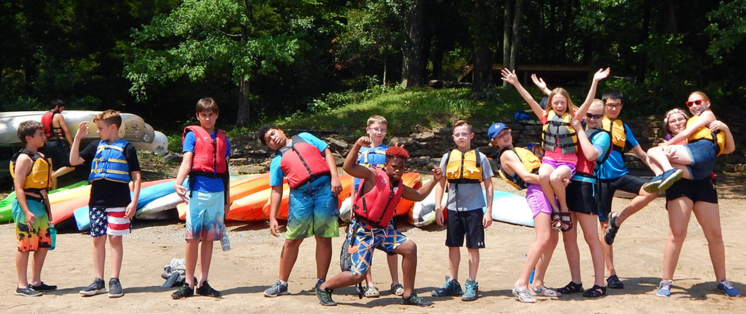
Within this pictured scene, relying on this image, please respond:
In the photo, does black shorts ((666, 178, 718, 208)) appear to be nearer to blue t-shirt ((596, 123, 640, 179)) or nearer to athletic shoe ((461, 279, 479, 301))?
blue t-shirt ((596, 123, 640, 179))

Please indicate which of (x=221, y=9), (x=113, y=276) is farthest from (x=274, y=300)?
(x=221, y=9)

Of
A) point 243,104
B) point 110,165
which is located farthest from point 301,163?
point 243,104

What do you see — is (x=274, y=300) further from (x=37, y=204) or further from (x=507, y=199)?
(x=507, y=199)

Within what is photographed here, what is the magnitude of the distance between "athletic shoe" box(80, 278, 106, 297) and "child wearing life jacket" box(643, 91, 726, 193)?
4855mm

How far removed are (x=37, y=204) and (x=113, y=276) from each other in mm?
984

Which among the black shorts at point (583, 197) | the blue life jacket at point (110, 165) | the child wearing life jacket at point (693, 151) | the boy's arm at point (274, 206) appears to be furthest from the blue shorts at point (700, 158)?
the blue life jacket at point (110, 165)

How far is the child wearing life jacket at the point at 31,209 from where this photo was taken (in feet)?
19.7

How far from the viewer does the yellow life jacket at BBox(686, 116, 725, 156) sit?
599cm

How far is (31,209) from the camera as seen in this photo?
19.9 feet

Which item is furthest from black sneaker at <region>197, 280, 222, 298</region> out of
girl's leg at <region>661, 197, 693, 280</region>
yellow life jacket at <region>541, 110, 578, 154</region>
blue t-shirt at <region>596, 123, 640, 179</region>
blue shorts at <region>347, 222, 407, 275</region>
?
girl's leg at <region>661, 197, 693, 280</region>

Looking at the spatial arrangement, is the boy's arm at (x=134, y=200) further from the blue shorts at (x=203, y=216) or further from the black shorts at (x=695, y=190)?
the black shorts at (x=695, y=190)

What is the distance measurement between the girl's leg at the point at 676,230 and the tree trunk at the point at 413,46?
17714 mm

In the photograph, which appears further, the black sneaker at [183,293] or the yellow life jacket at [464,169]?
the yellow life jacket at [464,169]

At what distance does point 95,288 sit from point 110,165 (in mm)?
1098
